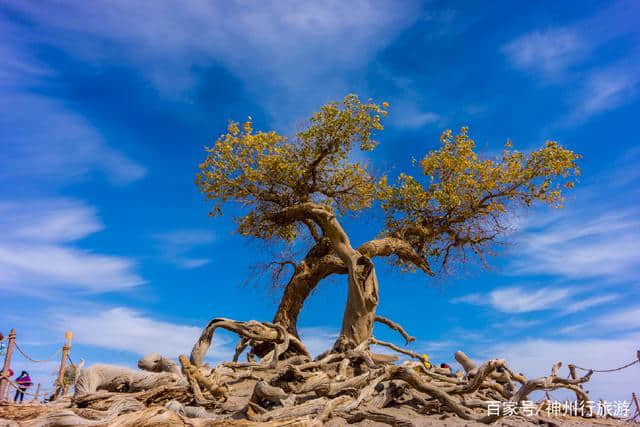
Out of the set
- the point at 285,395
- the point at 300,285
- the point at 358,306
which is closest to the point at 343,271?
the point at 300,285

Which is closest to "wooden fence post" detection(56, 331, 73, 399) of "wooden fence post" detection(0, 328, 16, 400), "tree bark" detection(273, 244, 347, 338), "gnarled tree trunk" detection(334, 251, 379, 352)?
"wooden fence post" detection(0, 328, 16, 400)

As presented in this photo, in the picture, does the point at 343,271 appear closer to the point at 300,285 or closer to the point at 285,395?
the point at 300,285

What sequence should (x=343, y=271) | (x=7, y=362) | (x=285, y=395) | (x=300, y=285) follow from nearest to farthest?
(x=285, y=395) → (x=7, y=362) → (x=343, y=271) → (x=300, y=285)

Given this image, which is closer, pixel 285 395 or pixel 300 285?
pixel 285 395

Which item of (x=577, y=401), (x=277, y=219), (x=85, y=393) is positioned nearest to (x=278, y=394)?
(x=85, y=393)

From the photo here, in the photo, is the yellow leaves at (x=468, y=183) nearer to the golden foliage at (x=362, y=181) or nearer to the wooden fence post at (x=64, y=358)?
the golden foliage at (x=362, y=181)

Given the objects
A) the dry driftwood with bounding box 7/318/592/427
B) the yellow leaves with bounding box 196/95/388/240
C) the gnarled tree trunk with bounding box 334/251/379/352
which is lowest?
the dry driftwood with bounding box 7/318/592/427

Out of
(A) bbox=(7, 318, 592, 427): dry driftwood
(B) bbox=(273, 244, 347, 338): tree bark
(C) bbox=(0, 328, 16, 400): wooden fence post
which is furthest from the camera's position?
(B) bbox=(273, 244, 347, 338): tree bark

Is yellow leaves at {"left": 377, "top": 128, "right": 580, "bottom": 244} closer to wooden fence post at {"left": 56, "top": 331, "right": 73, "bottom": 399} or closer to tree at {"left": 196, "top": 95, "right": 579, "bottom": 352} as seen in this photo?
tree at {"left": 196, "top": 95, "right": 579, "bottom": 352}

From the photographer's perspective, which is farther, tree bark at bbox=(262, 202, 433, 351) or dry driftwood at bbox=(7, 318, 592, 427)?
tree bark at bbox=(262, 202, 433, 351)

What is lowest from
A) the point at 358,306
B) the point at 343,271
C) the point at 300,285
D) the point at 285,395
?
the point at 285,395

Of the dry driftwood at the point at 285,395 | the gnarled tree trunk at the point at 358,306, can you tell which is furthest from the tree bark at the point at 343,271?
the dry driftwood at the point at 285,395

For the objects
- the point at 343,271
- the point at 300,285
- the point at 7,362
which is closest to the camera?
the point at 7,362

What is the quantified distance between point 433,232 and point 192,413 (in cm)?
1196
